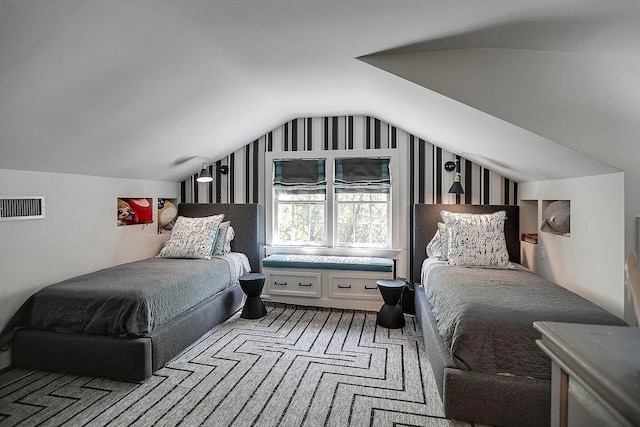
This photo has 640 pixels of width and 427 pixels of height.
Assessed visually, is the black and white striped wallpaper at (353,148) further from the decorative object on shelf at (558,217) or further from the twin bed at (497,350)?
the twin bed at (497,350)

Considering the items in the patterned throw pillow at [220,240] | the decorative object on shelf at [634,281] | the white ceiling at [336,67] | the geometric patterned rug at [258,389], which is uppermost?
the white ceiling at [336,67]

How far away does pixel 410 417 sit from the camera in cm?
210

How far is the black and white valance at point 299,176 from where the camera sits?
4629 millimetres

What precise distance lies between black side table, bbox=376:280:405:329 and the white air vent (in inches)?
124

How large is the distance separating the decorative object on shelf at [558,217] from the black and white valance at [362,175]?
5.70 feet

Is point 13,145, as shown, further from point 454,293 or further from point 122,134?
point 454,293

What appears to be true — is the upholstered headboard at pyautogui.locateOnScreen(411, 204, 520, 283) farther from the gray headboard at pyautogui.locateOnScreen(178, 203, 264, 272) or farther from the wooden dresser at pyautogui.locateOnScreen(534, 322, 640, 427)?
the wooden dresser at pyautogui.locateOnScreen(534, 322, 640, 427)

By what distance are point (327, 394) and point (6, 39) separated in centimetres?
269

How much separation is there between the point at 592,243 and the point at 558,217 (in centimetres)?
67

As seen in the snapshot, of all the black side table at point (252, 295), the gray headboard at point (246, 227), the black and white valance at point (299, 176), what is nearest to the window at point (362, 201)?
the black and white valance at point (299, 176)

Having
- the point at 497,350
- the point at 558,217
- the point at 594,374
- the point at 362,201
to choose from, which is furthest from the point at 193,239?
the point at 594,374

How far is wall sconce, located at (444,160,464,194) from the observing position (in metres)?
3.87

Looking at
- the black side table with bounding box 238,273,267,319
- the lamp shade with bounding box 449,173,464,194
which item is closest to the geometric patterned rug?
the black side table with bounding box 238,273,267,319

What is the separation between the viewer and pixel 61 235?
3.12 metres
